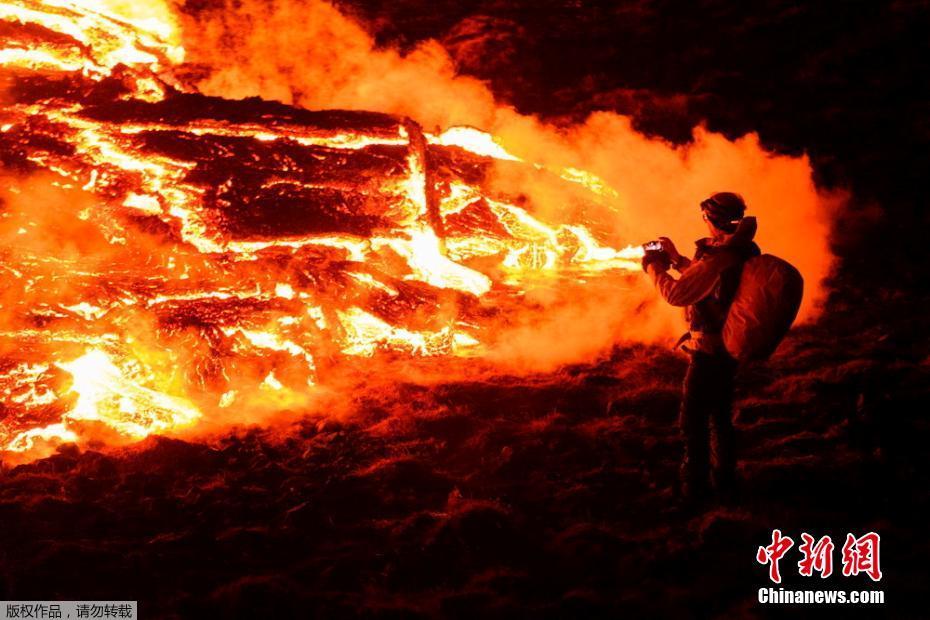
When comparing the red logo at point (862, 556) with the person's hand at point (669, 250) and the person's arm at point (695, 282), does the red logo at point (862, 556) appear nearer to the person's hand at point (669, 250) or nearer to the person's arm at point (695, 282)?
the person's arm at point (695, 282)

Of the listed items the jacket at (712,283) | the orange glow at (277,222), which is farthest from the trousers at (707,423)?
the orange glow at (277,222)

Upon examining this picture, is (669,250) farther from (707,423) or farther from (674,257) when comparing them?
(707,423)

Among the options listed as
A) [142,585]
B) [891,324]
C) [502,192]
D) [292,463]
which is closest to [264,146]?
[502,192]

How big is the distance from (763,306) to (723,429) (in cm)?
97

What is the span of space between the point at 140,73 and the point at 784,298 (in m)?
7.41

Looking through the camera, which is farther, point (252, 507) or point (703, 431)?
point (252, 507)

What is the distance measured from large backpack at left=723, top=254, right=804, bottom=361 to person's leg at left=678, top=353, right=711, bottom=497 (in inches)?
12.6

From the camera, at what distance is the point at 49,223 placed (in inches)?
283

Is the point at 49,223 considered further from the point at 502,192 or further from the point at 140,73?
the point at 502,192

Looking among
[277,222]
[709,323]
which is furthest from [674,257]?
[277,222]

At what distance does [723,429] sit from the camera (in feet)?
15.0

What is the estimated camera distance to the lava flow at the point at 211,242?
646 centimetres

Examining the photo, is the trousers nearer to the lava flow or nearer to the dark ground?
the dark ground

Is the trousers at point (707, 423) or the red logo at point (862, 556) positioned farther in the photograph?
the trousers at point (707, 423)
